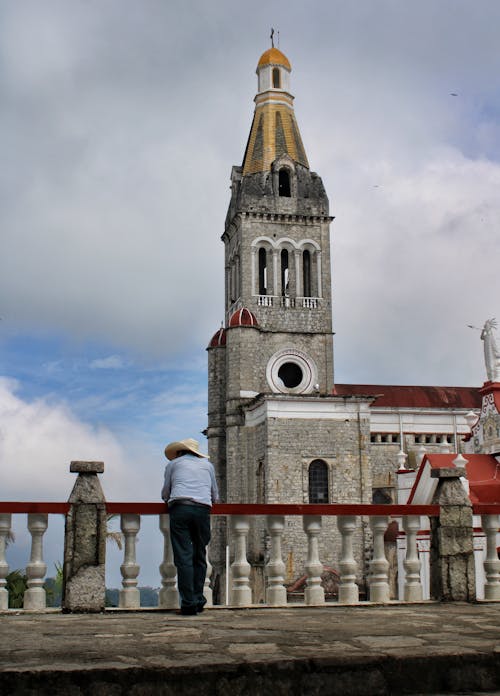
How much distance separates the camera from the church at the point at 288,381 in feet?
131

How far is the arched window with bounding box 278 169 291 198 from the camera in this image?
47.3m

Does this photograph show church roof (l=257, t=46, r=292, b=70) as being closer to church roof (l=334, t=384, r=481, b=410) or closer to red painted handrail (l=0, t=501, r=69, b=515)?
church roof (l=334, t=384, r=481, b=410)

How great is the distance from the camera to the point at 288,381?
44688 millimetres

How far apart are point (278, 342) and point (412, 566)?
35.1 m

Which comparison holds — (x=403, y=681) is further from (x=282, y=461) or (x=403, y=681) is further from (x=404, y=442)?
(x=404, y=442)

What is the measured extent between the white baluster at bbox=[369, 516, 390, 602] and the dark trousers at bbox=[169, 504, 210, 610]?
6.12ft

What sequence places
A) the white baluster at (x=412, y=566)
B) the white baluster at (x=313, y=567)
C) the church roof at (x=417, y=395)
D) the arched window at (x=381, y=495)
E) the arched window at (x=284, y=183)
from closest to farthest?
1. the white baluster at (x=313, y=567)
2. the white baluster at (x=412, y=566)
3. the arched window at (x=284, y=183)
4. the arched window at (x=381, y=495)
5. the church roof at (x=417, y=395)

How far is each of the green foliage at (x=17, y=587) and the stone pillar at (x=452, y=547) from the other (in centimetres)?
1112

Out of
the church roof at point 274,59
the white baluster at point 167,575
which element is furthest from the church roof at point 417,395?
the white baluster at point 167,575

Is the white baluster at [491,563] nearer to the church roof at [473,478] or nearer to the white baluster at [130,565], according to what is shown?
the white baluster at [130,565]

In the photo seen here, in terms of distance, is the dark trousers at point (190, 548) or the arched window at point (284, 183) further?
the arched window at point (284, 183)

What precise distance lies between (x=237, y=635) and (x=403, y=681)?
57.0 inches

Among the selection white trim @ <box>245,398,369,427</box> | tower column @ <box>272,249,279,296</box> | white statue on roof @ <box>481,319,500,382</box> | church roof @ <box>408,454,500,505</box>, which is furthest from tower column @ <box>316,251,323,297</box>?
church roof @ <box>408,454,500,505</box>

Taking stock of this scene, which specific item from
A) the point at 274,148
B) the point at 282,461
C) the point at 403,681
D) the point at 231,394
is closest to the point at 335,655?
the point at 403,681
